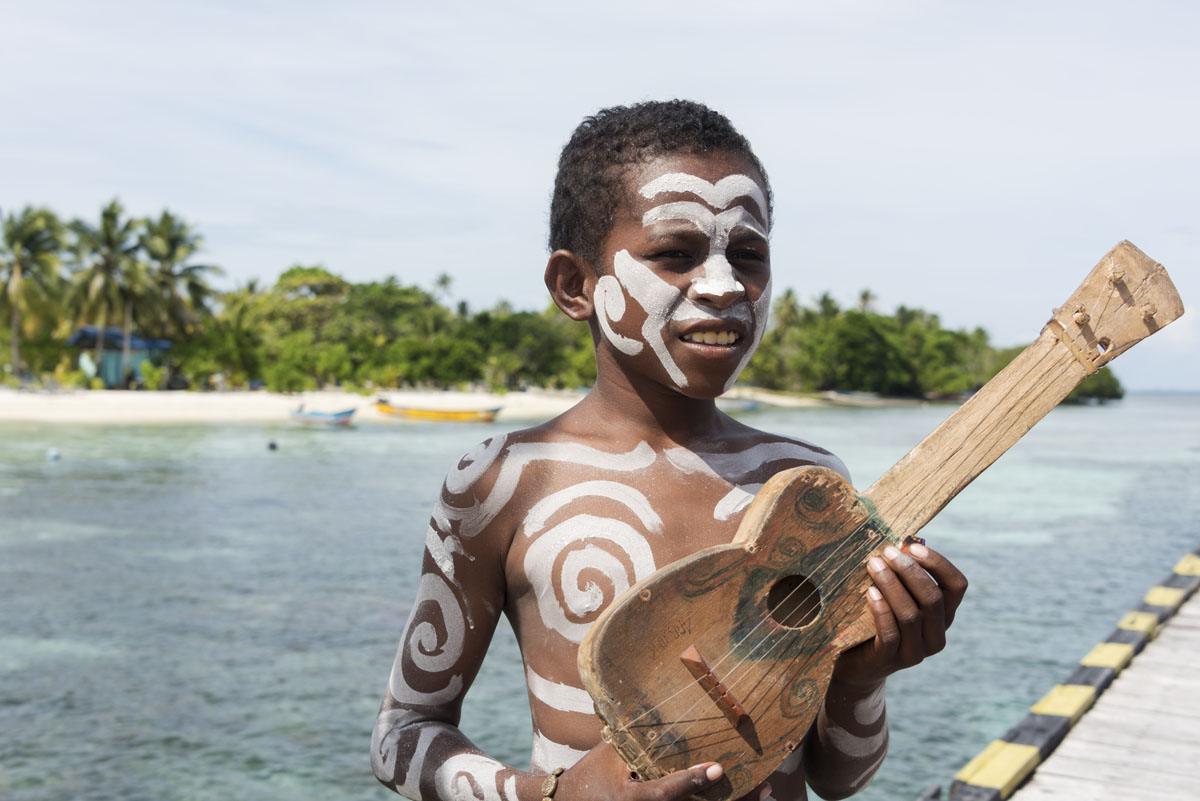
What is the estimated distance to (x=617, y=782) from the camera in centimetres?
168

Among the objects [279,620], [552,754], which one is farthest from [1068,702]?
[279,620]

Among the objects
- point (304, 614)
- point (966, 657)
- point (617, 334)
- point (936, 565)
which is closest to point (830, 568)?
point (936, 565)

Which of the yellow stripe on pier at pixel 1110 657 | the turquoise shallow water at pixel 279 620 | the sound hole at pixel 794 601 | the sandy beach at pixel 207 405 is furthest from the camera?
the sandy beach at pixel 207 405

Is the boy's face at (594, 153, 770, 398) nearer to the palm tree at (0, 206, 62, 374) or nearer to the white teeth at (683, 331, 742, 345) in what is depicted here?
the white teeth at (683, 331, 742, 345)

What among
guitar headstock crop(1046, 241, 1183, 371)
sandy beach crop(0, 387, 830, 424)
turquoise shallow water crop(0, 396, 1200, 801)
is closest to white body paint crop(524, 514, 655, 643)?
guitar headstock crop(1046, 241, 1183, 371)

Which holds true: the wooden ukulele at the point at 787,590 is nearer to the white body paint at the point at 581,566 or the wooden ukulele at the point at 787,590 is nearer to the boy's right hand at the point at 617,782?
the boy's right hand at the point at 617,782

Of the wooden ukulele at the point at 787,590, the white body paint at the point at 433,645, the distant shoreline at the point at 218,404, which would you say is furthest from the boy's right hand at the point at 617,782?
the distant shoreline at the point at 218,404

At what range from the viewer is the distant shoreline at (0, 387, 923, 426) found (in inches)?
2056

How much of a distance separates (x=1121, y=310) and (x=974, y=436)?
307 millimetres

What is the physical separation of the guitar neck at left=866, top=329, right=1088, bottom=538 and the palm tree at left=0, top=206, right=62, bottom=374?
58.3 meters

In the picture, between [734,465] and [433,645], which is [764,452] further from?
[433,645]

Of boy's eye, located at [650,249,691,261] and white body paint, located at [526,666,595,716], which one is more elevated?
boy's eye, located at [650,249,691,261]

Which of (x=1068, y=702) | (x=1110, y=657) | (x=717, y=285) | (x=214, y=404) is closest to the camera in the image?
(x=717, y=285)

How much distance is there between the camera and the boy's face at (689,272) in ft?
6.40
